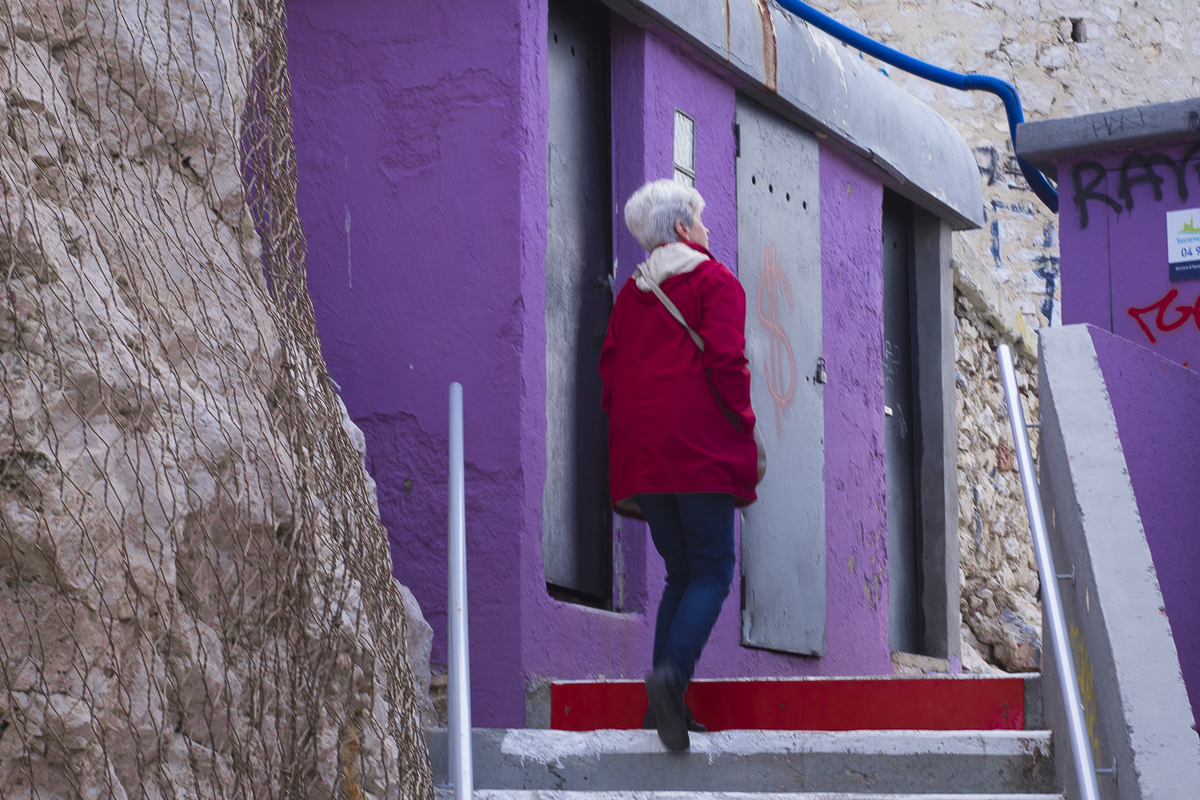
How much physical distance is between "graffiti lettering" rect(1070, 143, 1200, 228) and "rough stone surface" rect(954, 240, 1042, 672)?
3.07m

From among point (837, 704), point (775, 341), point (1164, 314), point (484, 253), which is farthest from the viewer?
point (775, 341)

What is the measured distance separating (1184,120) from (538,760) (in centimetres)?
301

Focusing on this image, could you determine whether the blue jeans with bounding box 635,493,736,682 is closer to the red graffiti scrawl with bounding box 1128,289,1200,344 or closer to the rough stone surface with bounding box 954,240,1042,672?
the red graffiti scrawl with bounding box 1128,289,1200,344

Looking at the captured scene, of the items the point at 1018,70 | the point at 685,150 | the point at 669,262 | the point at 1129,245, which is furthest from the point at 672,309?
the point at 1018,70

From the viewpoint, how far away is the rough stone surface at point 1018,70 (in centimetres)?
1281

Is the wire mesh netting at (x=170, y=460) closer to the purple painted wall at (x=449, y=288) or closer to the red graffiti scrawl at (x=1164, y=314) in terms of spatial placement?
the purple painted wall at (x=449, y=288)

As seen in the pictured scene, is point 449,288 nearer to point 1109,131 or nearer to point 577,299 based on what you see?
point 577,299

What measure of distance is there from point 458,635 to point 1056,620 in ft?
4.13

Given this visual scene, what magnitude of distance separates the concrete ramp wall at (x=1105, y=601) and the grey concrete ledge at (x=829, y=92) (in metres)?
2.07

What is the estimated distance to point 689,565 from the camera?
412 cm

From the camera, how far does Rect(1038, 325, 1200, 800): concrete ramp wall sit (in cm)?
301

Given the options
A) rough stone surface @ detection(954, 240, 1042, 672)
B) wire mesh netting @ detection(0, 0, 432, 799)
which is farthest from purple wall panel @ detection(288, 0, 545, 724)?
rough stone surface @ detection(954, 240, 1042, 672)

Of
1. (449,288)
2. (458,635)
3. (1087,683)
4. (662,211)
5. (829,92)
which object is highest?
(829,92)

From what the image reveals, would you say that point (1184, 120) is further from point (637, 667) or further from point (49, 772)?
point (49, 772)
